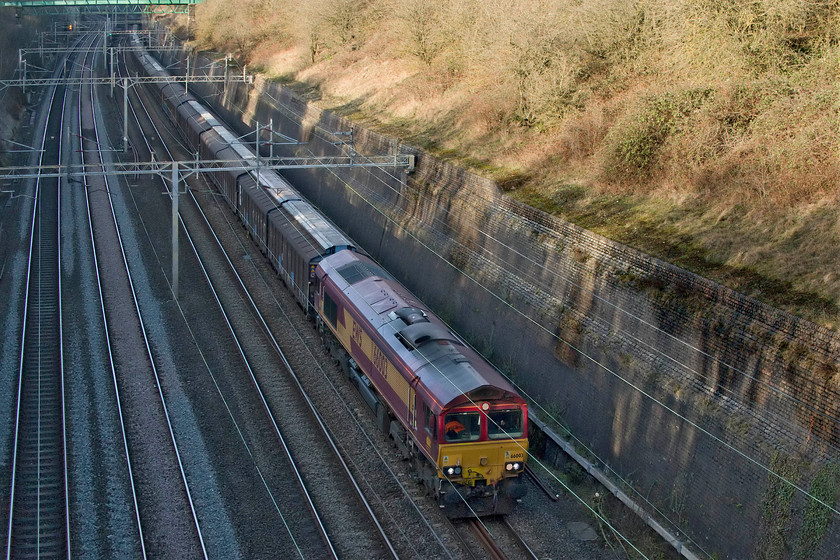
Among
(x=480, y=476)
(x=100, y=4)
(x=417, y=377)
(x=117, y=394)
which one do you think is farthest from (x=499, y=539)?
(x=100, y=4)

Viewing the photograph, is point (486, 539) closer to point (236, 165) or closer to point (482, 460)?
point (482, 460)

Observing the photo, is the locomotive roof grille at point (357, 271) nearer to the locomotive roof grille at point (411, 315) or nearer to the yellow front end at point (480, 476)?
the locomotive roof grille at point (411, 315)

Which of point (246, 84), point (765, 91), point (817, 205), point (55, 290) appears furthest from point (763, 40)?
point (246, 84)

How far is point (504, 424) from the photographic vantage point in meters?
14.9

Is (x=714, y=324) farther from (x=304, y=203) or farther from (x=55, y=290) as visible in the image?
(x=55, y=290)

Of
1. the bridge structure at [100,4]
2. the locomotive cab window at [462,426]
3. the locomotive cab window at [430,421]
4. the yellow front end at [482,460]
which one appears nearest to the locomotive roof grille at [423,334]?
the locomotive cab window at [430,421]

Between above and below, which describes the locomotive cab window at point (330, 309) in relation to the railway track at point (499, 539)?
above

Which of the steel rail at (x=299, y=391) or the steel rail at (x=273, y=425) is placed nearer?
the steel rail at (x=273, y=425)

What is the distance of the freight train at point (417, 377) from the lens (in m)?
14.7

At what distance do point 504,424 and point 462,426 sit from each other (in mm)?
854

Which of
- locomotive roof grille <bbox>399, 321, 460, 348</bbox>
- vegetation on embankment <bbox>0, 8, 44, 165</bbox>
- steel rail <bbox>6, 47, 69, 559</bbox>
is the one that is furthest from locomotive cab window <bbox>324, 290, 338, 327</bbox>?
vegetation on embankment <bbox>0, 8, 44, 165</bbox>

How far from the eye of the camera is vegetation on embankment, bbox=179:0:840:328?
1742 cm

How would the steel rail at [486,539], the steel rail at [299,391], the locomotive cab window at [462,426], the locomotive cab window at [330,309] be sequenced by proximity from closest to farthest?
the steel rail at [486,539]
the locomotive cab window at [462,426]
the steel rail at [299,391]
the locomotive cab window at [330,309]

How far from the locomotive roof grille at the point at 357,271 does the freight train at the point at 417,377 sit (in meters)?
0.03
